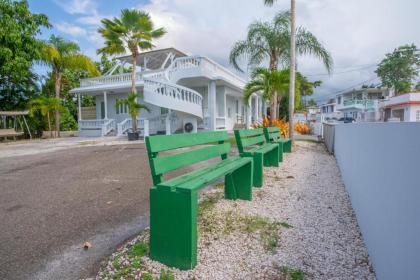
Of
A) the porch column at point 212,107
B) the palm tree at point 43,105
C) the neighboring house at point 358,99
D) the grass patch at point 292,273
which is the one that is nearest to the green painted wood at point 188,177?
the grass patch at point 292,273

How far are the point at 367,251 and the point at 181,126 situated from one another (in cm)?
1467

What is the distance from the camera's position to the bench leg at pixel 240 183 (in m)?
3.79

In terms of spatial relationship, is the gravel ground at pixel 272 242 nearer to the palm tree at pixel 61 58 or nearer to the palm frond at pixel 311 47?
the palm frond at pixel 311 47

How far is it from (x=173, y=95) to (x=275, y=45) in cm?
572

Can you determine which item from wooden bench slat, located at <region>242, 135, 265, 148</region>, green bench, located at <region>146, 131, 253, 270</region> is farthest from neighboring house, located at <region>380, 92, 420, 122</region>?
green bench, located at <region>146, 131, 253, 270</region>

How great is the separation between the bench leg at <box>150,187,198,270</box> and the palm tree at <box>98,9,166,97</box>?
14071mm

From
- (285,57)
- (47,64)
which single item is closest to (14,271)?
(285,57)

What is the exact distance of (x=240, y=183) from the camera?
3.88m

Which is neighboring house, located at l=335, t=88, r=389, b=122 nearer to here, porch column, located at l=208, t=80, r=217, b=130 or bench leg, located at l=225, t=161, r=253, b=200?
porch column, located at l=208, t=80, r=217, b=130

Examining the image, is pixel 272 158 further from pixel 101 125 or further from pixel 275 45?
pixel 101 125

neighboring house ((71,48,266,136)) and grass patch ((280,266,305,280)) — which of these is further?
neighboring house ((71,48,266,136))

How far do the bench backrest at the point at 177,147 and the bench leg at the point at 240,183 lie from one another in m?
0.32

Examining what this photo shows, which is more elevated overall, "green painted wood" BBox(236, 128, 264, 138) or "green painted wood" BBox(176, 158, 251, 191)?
"green painted wood" BBox(236, 128, 264, 138)

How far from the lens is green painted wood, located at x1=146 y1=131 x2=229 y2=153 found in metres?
2.28
